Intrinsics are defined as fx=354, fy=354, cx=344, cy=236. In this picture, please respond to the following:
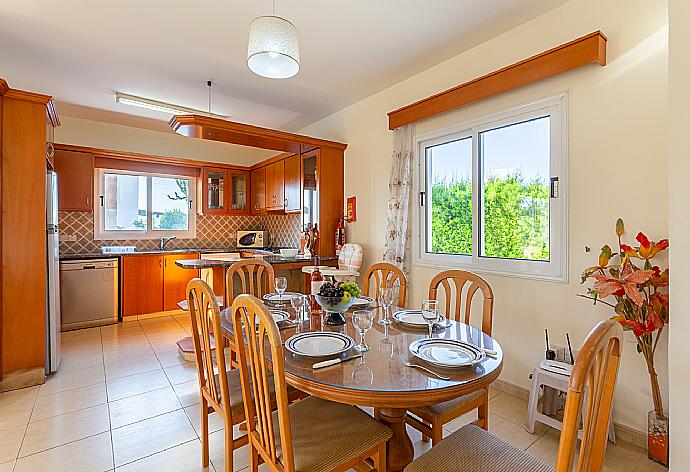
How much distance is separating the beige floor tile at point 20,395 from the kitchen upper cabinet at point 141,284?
1.99 metres

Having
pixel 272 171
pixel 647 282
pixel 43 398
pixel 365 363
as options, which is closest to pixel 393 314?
pixel 365 363

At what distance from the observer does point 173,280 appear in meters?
5.01

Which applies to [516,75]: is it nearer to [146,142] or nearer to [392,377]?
[392,377]

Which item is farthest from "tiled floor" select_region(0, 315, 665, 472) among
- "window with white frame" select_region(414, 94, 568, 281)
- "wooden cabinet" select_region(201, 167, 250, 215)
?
"wooden cabinet" select_region(201, 167, 250, 215)

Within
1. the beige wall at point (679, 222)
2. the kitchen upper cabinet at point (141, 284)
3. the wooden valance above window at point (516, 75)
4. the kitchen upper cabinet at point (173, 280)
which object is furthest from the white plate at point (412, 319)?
the kitchen upper cabinet at point (141, 284)

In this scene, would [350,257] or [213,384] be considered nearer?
[213,384]

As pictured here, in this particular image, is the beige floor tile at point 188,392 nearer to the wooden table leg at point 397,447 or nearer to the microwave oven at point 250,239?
the wooden table leg at point 397,447

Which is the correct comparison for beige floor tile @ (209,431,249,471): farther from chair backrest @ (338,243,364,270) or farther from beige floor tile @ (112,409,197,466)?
chair backrest @ (338,243,364,270)

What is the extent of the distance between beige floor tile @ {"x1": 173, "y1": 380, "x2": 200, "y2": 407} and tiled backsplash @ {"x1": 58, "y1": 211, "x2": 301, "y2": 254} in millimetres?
2936

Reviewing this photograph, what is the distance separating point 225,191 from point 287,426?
526 cm

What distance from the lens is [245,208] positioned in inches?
241

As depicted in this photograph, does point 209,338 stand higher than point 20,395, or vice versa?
point 209,338

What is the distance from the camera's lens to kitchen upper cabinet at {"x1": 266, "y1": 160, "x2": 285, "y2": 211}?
5078mm

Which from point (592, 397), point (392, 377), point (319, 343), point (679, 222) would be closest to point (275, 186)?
point (319, 343)
